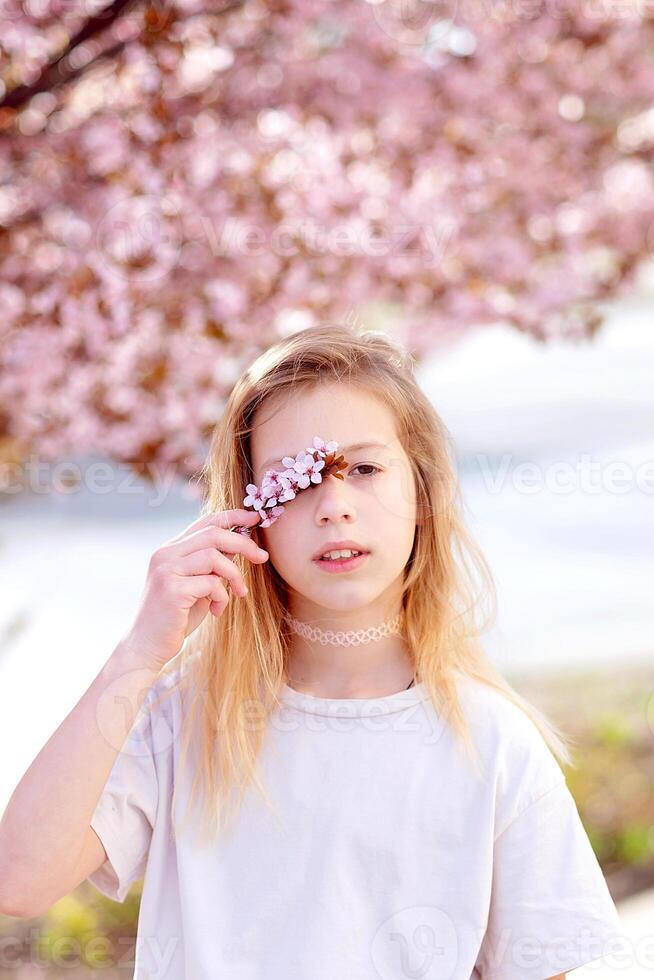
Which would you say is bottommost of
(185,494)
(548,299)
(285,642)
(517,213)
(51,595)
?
(285,642)

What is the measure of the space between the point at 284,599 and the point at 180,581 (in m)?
0.24

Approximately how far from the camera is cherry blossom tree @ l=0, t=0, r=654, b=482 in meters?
3.55

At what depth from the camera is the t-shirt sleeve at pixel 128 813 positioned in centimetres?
133

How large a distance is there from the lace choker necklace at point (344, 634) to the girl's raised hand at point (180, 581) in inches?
6.7

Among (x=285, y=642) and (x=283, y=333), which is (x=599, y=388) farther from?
(x=285, y=642)

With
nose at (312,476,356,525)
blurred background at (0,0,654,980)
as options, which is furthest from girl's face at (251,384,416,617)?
blurred background at (0,0,654,980)

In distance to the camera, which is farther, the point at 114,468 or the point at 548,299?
the point at 548,299

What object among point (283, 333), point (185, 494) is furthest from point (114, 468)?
point (283, 333)

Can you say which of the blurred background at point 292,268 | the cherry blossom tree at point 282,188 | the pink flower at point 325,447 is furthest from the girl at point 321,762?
the cherry blossom tree at point 282,188

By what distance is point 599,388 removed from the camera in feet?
15.3

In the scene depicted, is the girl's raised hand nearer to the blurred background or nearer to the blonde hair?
the blonde hair

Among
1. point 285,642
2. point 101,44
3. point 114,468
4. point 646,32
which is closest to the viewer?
point 285,642

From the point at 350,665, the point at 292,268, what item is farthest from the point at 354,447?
the point at 292,268

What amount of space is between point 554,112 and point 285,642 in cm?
341
